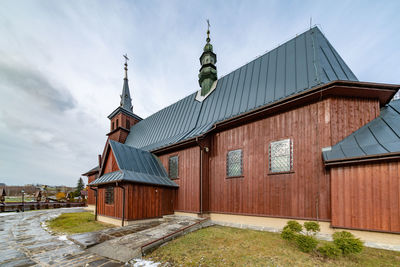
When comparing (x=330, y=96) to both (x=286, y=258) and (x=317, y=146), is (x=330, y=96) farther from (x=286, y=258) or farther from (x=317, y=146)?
(x=286, y=258)

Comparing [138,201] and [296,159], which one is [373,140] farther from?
[138,201]

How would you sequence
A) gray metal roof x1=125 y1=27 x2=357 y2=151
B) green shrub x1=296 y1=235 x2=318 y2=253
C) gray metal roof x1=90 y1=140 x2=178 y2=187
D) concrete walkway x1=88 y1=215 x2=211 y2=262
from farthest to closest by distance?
gray metal roof x1=90 y1=140 x2=178 y2=187 < gray metal roof x1=125 y1=27 x2=357 y2=151 < concrete walkway x1=88 y1=215 x2=211 y2=262 < green shrub x1=296 y1=235 x2=318 y2=253

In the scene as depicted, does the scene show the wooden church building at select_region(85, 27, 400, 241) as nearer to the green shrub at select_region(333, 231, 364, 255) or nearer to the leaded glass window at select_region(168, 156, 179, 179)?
the leaded glass window at select_region(168, 156, 179, 179)

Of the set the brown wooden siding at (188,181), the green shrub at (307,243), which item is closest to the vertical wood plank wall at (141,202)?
the brown wooden siding at (188,181)

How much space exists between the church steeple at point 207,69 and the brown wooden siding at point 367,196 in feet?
37.7

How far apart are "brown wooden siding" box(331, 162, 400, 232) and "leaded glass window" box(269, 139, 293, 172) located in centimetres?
183

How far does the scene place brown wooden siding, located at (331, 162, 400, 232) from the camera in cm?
600

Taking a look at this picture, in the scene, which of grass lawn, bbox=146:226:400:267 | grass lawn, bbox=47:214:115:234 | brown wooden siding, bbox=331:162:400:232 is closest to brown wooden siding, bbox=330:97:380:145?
brown wooden siding, bbox=331:162:400:232

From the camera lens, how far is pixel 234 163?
10789mm

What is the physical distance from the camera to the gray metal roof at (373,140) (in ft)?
21.4

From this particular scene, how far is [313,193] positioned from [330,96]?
4112mm

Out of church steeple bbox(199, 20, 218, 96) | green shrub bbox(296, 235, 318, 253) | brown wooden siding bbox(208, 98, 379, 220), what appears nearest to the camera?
green shrub bbox(296, 235, 318, 253)

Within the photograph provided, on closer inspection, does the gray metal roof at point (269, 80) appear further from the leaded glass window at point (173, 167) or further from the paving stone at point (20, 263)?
the paving stone at point (20, 263)

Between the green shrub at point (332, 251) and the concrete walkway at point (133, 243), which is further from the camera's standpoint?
the concrete walkway at point (133, 243)
